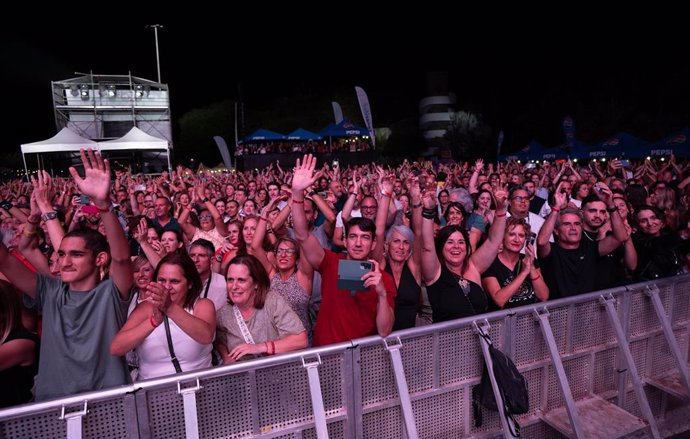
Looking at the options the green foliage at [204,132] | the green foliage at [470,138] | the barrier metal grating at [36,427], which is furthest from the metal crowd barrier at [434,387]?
the green foliage at [204,132]

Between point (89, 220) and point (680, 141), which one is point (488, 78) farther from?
point (89, 220)

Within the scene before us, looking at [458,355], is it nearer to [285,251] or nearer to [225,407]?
[225,407]

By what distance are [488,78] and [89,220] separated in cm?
6394

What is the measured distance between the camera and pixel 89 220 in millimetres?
5945

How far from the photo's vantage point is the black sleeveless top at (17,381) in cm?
244

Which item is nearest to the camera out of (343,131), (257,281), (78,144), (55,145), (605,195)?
(257,281)

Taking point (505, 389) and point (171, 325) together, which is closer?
point (171, 325)

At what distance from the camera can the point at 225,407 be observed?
2.29 meters

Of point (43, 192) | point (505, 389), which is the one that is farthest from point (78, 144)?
point (505, 389)

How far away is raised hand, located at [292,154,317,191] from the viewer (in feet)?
10.8

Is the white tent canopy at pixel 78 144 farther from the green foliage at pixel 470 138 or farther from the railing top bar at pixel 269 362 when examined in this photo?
the green foliage at pixel 470 138

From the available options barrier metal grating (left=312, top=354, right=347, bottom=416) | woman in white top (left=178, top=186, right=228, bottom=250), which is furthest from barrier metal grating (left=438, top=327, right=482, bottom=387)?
woman in white top (left=178, top=186, right=228, bottom=250)

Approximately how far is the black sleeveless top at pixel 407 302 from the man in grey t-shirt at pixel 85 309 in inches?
70.8

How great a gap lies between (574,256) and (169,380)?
3.42 meters
